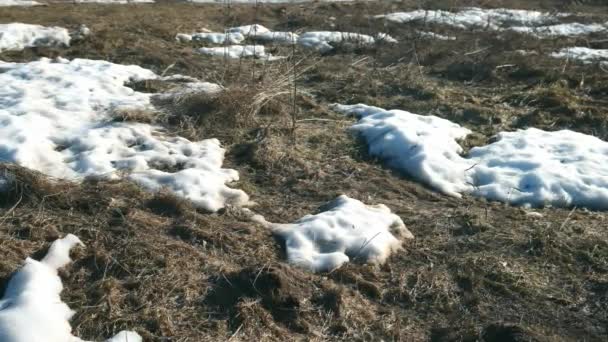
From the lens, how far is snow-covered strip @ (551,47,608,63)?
9230mm

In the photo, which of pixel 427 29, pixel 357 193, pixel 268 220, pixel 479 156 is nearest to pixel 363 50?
pixel 427 29

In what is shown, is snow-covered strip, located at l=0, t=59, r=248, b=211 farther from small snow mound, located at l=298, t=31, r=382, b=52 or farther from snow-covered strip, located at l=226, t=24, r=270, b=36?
snow-covered strip, located at l=226, t=24, r=270, b=36

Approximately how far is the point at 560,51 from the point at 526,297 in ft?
24.1

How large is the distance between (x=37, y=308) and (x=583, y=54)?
30.0 ft

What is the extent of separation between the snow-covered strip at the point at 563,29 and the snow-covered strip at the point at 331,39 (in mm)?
3143

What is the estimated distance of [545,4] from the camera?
1670cm

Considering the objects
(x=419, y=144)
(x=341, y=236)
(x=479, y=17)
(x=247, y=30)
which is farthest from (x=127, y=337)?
(x=479, y=17)

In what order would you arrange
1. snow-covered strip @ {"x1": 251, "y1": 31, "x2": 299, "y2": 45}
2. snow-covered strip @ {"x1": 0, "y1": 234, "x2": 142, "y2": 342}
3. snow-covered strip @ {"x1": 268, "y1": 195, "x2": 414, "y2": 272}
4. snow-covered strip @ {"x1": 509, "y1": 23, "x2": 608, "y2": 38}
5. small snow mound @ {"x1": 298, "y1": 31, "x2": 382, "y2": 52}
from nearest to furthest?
1. snow-covered strip @ {"x1": 0, "y1": 234, "x2": 142, "y2": 342}
2. snow-covered strip @ {"x1": 268, "y1": 195, "x2": 414, "y2": 272}
3. small snow mound @ {"x1": 298, "y1": 31, "x2": 382, "y2": 52}
4. snow-covered strip @ {"x1": 251, "y1": 31, "x2": 299, "y2": 45}
5. snow-covered strip @ {"x1": 509, "y1": 23, "x2": 608, "y2": 38}

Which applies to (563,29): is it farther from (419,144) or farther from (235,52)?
(419,144)

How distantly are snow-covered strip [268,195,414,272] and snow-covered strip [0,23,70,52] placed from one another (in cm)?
578

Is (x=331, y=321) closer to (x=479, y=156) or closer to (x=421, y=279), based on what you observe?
(x=421, y=279)

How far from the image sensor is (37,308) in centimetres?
296

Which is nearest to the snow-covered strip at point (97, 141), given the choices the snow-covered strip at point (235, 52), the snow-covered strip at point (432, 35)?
the snow-covered strip at point (235, 52)

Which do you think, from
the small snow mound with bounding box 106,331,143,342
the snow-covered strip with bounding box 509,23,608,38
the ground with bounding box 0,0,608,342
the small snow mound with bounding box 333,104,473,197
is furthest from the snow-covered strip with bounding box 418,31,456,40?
the small snow mound with bounding box 106,331,143,342
